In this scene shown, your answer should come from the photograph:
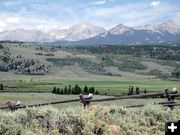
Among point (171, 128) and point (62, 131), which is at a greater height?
point (171, 128)

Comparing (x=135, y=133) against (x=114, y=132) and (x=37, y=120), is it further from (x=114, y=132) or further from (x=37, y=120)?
(x=37, y=120)

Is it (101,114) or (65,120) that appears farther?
(101,114)

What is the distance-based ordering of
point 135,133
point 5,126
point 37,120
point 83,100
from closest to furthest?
point 5,126 < point 37,120 < point 135,133 < point 83,100

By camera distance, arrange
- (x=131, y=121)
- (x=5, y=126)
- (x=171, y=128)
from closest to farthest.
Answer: (x=171, y=128) → (x=5, y=126) → (x=131, y=121)

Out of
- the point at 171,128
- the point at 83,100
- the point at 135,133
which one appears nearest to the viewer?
the point at 171,128

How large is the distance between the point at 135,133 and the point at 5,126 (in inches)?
164

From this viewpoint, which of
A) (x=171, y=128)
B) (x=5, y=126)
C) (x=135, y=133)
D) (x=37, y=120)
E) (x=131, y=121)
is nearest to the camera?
(x=171, y=128)

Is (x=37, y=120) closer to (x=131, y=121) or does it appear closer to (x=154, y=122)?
(x=131, y=121)

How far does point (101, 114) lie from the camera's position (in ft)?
46.1

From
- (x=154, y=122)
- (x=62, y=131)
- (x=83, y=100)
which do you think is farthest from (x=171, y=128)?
(x=83, y=100)

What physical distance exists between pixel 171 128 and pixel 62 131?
567 centimetres

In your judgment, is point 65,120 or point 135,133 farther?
point 135,133

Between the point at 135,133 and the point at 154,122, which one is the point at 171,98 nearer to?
the point at 154,122

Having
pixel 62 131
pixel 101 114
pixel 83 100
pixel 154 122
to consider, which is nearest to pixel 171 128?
pixel 62 131
